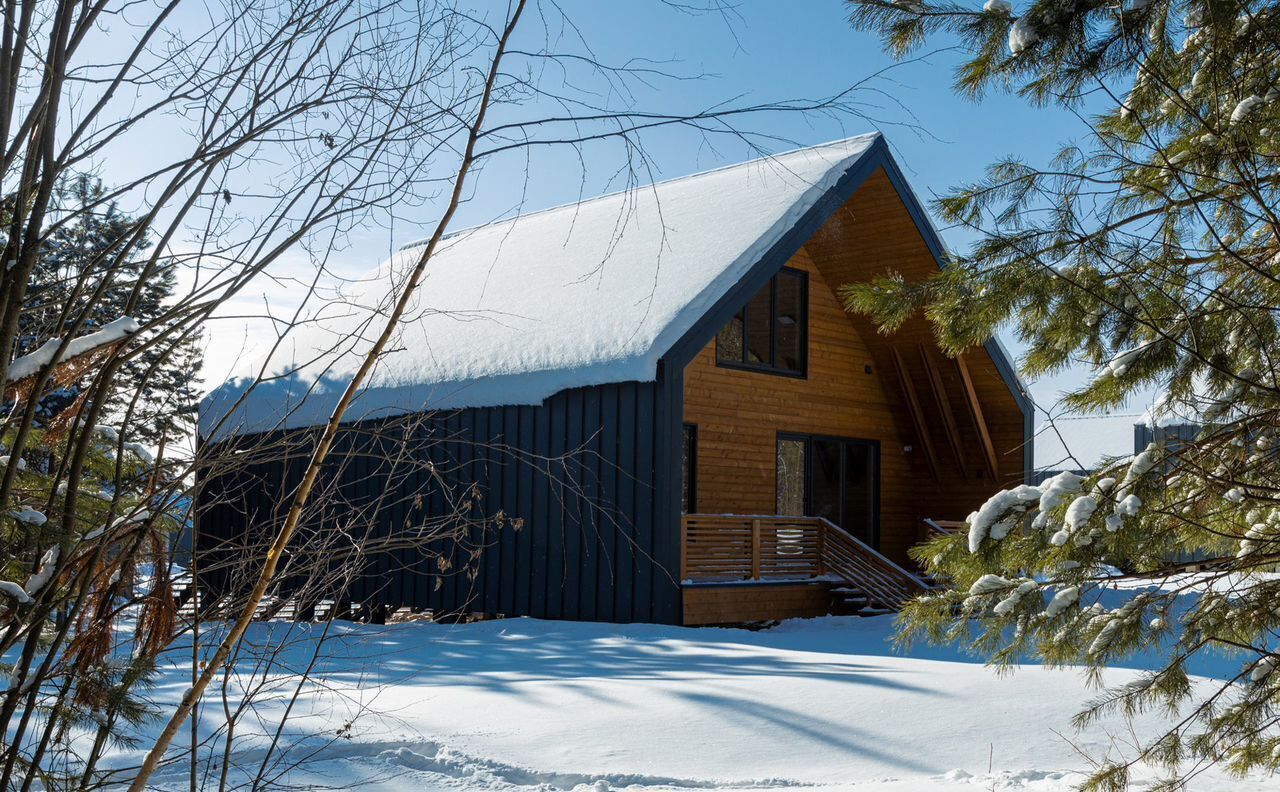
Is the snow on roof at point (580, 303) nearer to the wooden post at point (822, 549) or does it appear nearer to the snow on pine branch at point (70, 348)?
the wooden post at point (822, 549)

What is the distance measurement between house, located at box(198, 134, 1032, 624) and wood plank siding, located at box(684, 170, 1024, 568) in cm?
4

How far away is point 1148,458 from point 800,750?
2145mm

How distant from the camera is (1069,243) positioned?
440 centimetres

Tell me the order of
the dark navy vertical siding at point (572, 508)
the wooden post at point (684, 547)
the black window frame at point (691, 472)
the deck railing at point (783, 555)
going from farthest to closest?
the black window frame at point (691, 472) → the deck railing at point (783, 555) → the wooden post at point (684, 547) → the dark navy vertical siding at point (572, 508)

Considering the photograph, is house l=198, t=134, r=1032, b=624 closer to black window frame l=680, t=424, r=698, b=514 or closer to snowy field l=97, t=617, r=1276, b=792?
black window frame l=680, t=424, r=698, b=514

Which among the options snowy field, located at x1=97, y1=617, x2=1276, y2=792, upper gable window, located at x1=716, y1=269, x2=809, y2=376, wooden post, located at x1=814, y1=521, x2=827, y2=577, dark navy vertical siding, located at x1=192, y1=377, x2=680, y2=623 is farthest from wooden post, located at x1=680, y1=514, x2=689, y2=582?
snowy field, located at x1=97, y1=617, x2=1276, y2=792

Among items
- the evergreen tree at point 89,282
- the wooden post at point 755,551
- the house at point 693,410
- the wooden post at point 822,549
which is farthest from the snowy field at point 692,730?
the wooden post at point 822,549

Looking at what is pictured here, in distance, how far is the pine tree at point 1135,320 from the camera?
383 cm

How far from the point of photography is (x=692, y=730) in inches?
218

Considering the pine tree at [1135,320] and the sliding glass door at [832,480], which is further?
the sliding glass door at [832,480]

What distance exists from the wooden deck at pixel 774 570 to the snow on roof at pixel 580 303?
2.22 metres

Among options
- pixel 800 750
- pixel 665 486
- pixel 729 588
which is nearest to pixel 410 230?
pixel 800 750

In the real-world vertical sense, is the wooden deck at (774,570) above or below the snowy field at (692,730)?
above

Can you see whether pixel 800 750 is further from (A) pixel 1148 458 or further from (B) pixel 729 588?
(B) pixel 729 588
